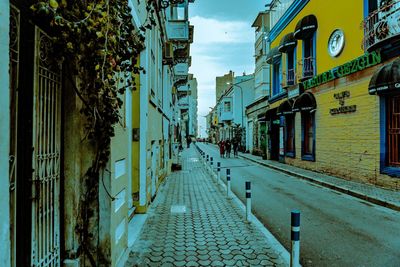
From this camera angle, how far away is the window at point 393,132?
1175 centimetres

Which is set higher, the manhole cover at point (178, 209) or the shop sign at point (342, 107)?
the shop sign at point (342, 107)

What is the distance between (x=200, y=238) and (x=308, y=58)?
1537cm

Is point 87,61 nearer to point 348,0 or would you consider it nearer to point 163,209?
point 163,209

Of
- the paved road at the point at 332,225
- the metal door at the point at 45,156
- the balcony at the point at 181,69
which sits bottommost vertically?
the paved road at the point at 332,225

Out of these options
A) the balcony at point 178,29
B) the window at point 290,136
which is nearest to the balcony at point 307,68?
the window at point 290,136

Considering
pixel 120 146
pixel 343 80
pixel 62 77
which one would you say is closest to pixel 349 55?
pixel 343 80

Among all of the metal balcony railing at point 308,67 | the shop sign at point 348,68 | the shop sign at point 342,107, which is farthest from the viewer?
the metal balcony railing at point 308,67

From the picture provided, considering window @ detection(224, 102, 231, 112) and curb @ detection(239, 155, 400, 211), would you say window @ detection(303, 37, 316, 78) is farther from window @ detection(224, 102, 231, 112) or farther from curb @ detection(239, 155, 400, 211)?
window @ detection(224, 102, 231, 112)

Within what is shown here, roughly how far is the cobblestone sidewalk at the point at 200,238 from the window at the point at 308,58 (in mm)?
11841

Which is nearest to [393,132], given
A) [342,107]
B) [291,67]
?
[342,107]

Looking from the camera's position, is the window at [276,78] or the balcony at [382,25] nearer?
the balcony at [382,25]

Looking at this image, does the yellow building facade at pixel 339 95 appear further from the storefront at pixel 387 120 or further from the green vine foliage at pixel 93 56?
the green vine foliage at pixel 93 56

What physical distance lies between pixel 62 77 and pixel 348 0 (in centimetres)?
1455

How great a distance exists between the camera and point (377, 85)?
11320 mm
